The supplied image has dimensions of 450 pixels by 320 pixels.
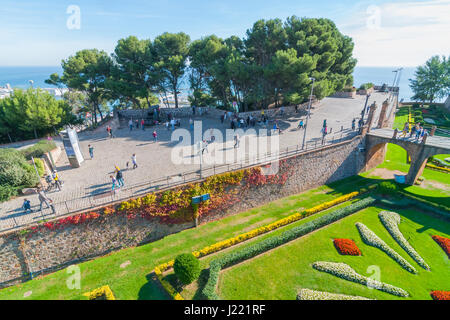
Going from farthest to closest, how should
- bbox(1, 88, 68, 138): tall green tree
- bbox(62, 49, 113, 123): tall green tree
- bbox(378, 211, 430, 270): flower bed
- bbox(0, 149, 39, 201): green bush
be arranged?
bbox(62, 49, 113, 123): tall green tree, bbox(1, 88, 68, 138): tall green tree, bbox(378, 211, 430, 270): flower bed, bbox(0, 149, 39, 201): green bush

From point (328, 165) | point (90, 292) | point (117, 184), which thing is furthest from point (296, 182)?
point (90, 292)

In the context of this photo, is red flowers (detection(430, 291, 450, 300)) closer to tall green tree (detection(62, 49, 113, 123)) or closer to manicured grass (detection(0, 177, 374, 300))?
manicured grass (detection(0, 177, 374, 300))

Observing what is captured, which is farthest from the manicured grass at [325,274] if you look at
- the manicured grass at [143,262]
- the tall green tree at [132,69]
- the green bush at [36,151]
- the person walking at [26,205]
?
the tall green tree at [132,69]

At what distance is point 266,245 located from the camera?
1530 cm

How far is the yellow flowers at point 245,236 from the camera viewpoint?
1321cm

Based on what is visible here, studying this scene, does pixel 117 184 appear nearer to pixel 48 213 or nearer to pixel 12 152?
pixel 48 213

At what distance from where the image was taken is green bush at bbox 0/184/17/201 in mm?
14430

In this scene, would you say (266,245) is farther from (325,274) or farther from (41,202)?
(41,202)

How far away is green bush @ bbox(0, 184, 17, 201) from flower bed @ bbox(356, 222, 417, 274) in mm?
24814

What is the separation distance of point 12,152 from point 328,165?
27.7m

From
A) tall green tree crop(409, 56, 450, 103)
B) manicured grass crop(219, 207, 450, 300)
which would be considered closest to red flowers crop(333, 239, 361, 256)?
manicured grass crop(219, 207, 450, 300)

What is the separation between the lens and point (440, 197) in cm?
2153

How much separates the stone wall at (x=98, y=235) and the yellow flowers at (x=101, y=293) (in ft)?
9.61

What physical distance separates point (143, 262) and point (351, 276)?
43.1 feet
